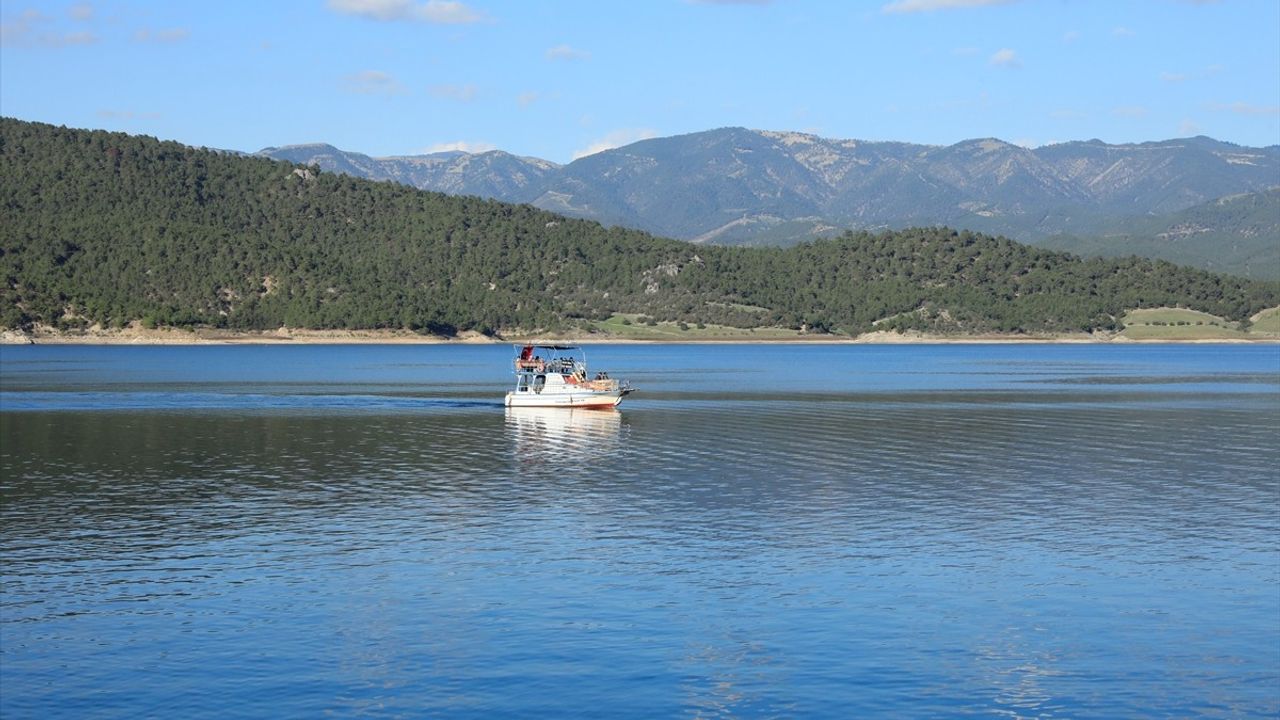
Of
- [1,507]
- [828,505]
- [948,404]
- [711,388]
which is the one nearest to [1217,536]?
[828,505]

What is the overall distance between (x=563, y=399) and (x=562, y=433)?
24175 mm

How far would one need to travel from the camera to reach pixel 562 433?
111m

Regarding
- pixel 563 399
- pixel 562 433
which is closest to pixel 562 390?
pixel 563 399

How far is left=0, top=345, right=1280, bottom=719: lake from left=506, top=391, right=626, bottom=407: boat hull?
33130mm

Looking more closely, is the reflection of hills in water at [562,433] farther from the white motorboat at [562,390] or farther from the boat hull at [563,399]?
the white motorboat at [562,390]

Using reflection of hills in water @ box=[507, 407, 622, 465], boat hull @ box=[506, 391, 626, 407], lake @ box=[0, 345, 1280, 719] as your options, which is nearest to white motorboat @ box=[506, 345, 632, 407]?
boat hull @ box=[506, 391, 626, 407]

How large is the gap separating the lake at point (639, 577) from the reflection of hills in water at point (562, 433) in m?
1.29

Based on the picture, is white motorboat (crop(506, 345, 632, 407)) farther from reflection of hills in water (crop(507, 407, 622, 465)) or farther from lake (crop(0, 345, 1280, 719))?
lake (crop(0, 345, 1280, 719))

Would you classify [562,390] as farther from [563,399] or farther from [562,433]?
[562,433]

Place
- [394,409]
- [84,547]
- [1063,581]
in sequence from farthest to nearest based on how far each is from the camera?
[394,409] < [84,547] < [1063,581]

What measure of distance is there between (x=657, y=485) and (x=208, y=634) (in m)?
37.1

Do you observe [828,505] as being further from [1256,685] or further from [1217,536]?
[1256,685]

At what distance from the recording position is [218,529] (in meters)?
58.2

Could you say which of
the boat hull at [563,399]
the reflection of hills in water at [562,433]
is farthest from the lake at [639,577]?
the boat hull at [563,399]
